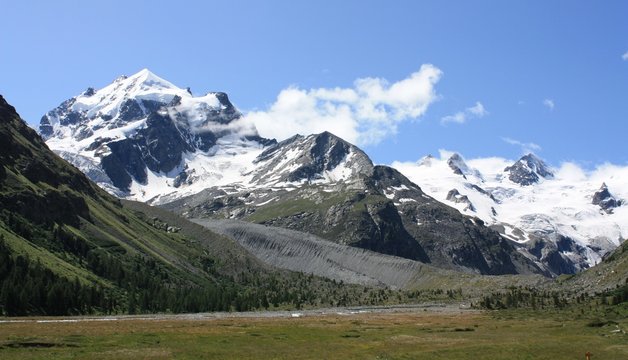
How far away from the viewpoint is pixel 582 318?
11094cm

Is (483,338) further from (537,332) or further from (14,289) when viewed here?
(14,289)

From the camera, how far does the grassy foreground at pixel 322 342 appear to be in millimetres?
70750

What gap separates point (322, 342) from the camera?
286 ft

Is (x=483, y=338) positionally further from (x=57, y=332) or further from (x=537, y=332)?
(x=57, y=332)

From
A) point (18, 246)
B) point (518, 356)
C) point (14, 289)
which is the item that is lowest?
point (518, 356)

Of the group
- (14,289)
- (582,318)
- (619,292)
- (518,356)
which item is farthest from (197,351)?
(619,292)

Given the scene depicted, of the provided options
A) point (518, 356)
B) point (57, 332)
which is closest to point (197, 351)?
point (57, 332)

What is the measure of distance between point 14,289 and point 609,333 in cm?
11641

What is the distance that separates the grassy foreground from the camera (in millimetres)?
70750

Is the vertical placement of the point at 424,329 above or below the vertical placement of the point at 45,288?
below

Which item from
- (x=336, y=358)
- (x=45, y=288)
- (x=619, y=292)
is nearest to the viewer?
(x=336, y=358)

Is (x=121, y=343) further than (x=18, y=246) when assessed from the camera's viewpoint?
No

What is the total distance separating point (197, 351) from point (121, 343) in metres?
10.5

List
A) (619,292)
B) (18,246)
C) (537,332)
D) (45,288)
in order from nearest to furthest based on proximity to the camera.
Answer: (537,332) < (619,292) < (45,288) < (18,246)
